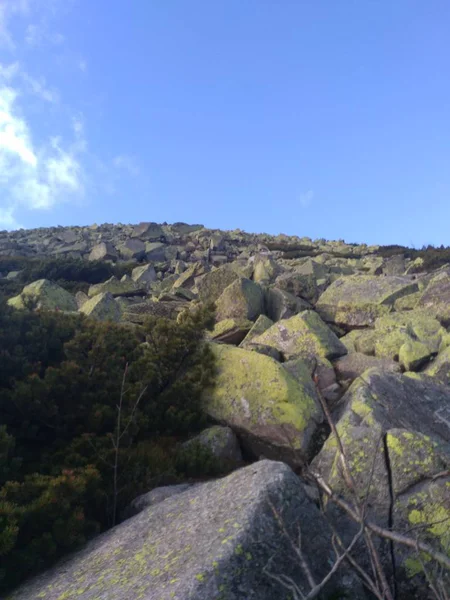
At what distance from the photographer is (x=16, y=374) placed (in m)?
6.84

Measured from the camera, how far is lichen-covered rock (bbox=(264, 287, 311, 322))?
1153cm

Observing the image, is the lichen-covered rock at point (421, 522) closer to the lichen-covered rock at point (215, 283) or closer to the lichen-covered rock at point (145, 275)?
the lichen-covered rock at point (215, 283)

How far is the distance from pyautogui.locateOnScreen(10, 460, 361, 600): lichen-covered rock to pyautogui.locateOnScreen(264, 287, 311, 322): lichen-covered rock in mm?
7187


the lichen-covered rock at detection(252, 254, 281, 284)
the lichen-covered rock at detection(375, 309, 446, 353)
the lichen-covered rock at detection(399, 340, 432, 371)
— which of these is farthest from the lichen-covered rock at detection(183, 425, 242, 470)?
the lichen-covered rock at detection(252, 254, 281, 284)

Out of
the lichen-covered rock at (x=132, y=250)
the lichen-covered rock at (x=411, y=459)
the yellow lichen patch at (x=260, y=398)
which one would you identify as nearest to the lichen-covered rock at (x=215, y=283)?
the yellow lichen patch at (x=260, y=398)

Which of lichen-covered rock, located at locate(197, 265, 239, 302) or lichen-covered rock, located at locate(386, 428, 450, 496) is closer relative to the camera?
lichen-covered rock, located at locate(386, 428, 450, 496)

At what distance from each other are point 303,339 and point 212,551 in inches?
229

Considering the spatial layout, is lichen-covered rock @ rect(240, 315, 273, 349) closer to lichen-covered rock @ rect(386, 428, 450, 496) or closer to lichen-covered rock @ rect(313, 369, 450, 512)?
lichen-covered rock @ rect(313, 369, 450, 512)

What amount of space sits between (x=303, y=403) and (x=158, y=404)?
78.8 inches

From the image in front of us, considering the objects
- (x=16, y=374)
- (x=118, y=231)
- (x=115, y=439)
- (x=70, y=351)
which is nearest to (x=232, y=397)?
(x=115, y=439)

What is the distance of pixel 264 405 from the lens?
6.73 metres

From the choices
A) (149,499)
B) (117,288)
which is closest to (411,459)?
(149,499)

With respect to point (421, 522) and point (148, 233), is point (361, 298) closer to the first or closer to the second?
point (421, 522)

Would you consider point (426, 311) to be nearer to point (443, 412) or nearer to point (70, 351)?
point (443, 412)
